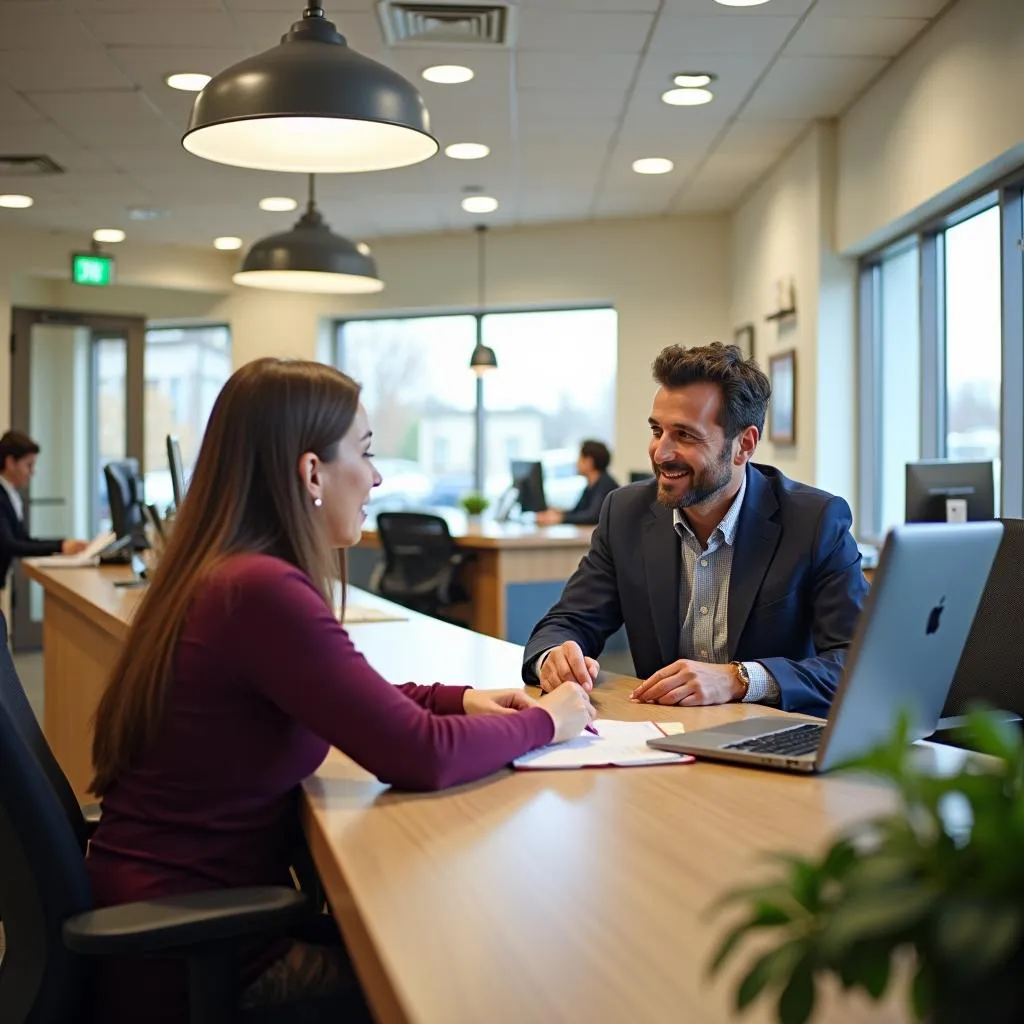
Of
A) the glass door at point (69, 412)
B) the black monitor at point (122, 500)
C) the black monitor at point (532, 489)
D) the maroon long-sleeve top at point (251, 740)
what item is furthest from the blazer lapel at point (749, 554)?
the glass door at point (69, 412)

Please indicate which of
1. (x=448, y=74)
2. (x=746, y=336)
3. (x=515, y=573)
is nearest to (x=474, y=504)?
(x=515, y=573)

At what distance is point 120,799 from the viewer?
4.99 feet

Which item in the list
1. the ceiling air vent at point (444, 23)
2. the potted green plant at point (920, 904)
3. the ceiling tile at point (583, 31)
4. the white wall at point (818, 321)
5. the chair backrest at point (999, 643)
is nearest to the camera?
the potted green plant at point (920, 904)

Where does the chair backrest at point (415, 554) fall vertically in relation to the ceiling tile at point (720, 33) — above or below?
below

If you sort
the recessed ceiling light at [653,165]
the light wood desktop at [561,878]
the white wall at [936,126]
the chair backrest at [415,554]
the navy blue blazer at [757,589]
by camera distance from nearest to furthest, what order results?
the light wood desktop at [561,878] → the navy blue blazer at [757,589] → the white wall at [936,126] → the chair backrest at [415,554] → the recessed ceiling light at [653,165]

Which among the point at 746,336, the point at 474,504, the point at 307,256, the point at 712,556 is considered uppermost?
the point at 746,336

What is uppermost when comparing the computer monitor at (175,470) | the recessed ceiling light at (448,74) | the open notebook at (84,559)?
the recessed ceiling light at (448,74)

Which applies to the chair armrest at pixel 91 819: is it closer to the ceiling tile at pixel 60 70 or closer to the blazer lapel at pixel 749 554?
the blazer lapel at pixel 749 554

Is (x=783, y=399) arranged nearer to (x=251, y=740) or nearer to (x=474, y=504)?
(x=474, y=504)

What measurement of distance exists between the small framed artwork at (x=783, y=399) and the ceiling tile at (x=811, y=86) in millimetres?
1284

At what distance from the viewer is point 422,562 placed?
6410 millimetres

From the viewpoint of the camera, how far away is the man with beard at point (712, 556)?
7.39 ft

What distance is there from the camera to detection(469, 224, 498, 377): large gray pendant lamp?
8617 millimetres

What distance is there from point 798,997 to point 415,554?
591 cm
